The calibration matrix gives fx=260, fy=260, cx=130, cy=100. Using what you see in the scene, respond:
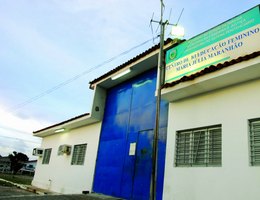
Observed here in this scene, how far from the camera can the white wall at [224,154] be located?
613 centimetres

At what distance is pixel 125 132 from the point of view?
11.0m

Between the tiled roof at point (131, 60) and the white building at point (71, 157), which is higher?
the tiled roof at point (131, 60)

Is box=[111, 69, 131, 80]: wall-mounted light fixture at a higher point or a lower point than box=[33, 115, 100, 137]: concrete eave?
higher

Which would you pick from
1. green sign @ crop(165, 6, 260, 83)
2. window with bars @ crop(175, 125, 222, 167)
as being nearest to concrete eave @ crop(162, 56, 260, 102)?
green sign @ crop(165, 6, 260, 83)

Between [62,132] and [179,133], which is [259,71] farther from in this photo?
[62,132]

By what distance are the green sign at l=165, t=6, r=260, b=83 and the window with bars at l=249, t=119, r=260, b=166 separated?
1.81m

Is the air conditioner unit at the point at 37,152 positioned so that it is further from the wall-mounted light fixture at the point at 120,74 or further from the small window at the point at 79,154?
the wall-mounted light fixture at the point at 120,74

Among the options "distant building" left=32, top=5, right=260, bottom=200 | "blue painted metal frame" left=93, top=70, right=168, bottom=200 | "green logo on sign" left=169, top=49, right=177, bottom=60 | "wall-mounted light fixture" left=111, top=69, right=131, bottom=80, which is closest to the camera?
"distant building" left=32, top=5, right=260, bottom=200

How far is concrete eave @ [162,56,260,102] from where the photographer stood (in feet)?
20.5

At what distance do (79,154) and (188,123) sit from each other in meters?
7.56

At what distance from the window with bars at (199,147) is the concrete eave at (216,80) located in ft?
3.76

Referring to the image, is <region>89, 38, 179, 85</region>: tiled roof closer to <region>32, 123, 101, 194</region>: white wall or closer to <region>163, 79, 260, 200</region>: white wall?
<region>32, 123, 101, 194</region>: white wall

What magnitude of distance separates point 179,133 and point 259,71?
3.16 m

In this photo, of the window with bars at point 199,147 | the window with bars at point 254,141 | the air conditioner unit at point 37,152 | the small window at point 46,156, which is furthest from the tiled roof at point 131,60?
the air conditioner unit at point 37,152
